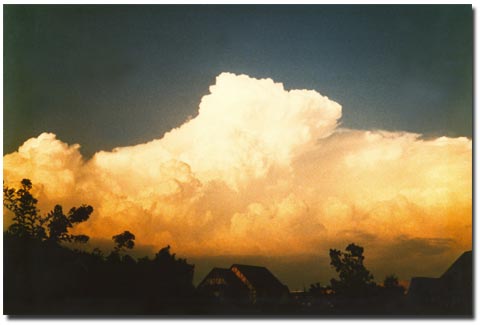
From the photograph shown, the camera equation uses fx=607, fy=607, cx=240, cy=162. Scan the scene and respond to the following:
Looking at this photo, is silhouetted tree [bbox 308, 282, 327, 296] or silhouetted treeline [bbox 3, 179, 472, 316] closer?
silhouetted treeline [bbox 3, 179, 472, 316]

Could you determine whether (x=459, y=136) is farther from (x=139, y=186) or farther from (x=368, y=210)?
(x=139, y=186)

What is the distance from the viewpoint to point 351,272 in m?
13.3

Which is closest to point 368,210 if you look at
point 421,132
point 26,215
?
point 421,132

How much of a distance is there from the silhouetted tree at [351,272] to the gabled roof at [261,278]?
4.08 ft

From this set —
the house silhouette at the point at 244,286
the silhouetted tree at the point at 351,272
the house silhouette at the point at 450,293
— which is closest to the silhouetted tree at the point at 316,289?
the silhouetted tree at the point at 351,272

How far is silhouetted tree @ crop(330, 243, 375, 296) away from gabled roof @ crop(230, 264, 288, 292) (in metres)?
1.24

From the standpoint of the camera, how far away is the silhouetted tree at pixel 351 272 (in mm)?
13270

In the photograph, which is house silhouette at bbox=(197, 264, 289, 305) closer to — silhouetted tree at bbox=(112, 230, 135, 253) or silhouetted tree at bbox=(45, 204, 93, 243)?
silhouetted tree at bbox=(112, 230, 135, 253)

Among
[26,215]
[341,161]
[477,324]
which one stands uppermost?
[341,161]

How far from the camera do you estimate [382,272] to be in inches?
532

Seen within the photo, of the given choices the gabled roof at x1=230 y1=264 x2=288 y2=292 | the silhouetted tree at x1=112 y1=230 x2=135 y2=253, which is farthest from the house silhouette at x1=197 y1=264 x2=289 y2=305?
the silhouetted tree at x1=112 y1=230 x2=135 y2=253

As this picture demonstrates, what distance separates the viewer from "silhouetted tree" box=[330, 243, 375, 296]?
1327cm

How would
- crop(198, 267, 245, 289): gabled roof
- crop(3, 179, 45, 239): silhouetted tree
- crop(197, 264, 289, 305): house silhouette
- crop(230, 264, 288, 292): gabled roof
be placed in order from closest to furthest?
crop(3, 179, 45, 239): silhouetted tree
crop(197, 264, 289, 305): house silhouette
crop(230, 264, 288, 292): gabled roof
crop(198, 267, 245, 289): gabled roof

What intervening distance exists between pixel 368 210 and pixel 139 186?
4.99 m
